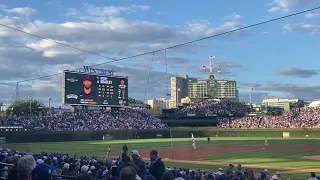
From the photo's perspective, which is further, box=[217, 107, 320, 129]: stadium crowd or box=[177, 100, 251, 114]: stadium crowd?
box=[177, 100, 251, 114]: stadium crowd

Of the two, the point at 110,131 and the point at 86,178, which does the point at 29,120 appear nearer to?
the point at 110,131

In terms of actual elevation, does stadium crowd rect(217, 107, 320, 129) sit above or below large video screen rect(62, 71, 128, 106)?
below

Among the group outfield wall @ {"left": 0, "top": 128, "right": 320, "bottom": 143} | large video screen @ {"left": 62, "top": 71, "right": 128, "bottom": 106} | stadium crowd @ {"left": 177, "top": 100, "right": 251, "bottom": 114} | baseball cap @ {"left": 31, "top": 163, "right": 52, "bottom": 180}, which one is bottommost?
outfield wall @ {"left": 0, "top": 128, "right": 320, "bottom": 143}

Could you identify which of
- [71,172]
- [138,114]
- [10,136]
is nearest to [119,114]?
[138,114]

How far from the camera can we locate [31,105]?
123812mm

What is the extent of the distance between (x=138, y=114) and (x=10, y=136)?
3452cm

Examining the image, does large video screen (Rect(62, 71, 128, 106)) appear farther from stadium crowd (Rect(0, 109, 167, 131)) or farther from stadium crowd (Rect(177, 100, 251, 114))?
stadium crowd (Rect(177, 100, 251, 114))

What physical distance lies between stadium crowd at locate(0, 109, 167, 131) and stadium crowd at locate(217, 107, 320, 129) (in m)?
16.1

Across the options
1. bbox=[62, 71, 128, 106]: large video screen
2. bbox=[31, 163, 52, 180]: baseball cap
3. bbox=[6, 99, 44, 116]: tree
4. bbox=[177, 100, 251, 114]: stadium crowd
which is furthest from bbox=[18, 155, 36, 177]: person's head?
bbox=[6, 99, 44, 116]: tree

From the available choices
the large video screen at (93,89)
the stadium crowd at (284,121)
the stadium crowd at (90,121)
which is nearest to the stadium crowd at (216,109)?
the stadium crowd at (284,121)

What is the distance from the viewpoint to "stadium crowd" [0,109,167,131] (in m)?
66.2

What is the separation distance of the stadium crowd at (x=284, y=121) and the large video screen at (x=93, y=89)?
964 inches

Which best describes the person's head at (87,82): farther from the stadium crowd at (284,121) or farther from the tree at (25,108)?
the tree at (25,108)

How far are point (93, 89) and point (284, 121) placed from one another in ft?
127
